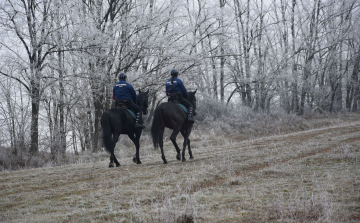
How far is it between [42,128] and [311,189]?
1817cm

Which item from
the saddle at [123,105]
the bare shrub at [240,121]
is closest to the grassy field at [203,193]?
the saddle at [123,105]

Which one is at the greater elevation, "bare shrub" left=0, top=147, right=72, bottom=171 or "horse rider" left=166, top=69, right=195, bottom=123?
"horse rider" left=166, top=69, right=195, bottom=123

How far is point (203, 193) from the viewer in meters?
4.78

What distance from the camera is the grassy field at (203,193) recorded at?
350 cm

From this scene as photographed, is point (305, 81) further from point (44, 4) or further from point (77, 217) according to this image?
point (77, 217)

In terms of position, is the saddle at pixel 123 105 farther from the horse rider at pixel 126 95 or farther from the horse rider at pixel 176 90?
the horse rider at pixel 176 90

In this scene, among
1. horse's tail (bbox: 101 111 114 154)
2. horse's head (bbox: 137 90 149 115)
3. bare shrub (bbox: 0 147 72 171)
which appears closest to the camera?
horse's tail (bbox: 101 111 114 154)

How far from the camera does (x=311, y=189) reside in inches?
179

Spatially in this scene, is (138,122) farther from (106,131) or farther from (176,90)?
(176,90)

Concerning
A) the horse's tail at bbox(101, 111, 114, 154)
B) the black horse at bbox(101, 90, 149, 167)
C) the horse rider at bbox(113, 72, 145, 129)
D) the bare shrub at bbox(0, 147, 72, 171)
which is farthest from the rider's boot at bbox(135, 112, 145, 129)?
the bare shrub at bbox(0, 147, 72, 171)

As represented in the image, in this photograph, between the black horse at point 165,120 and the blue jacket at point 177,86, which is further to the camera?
the blue jacket at point 177,86

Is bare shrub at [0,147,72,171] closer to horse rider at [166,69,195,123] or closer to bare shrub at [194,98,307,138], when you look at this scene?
horse rider at [166,69,195,123]

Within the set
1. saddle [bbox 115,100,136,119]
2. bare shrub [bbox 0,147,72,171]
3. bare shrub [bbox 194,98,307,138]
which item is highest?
saddle [bbox 115,100,136,119]

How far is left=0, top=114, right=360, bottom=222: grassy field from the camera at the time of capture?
350cm
